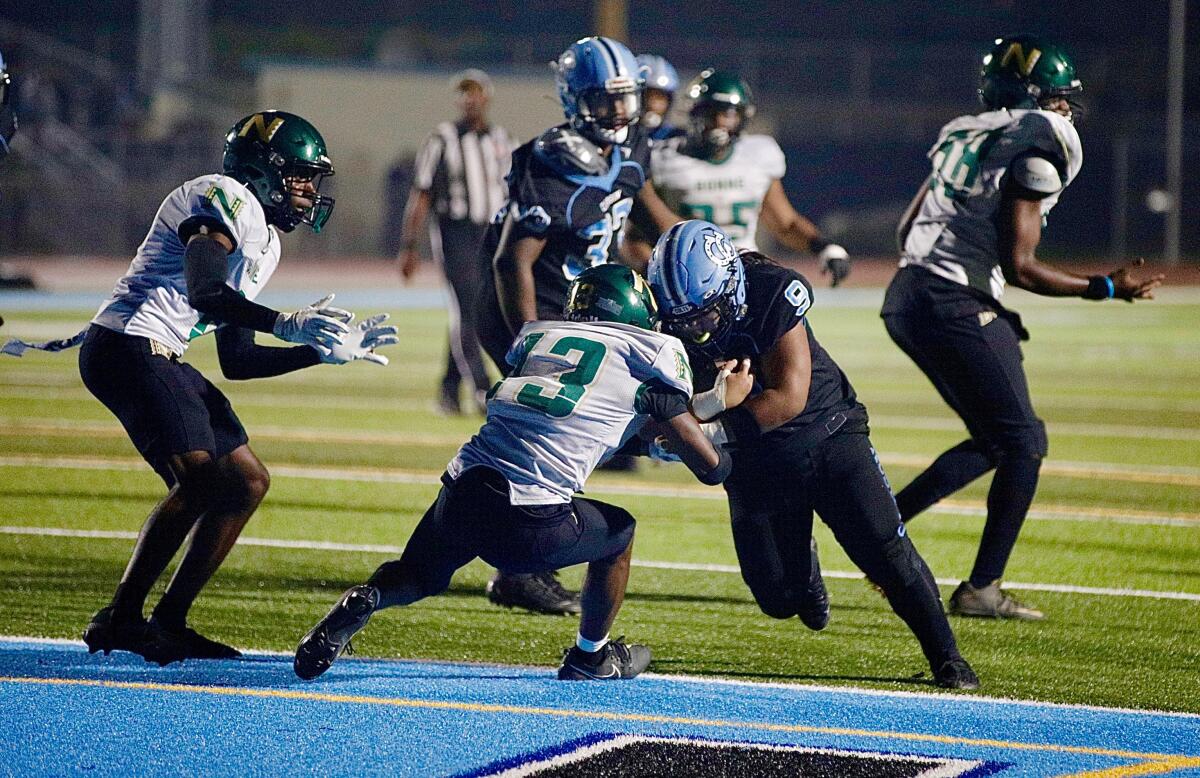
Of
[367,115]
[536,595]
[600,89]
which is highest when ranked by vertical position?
[600,89]

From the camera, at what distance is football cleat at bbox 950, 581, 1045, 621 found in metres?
5.98

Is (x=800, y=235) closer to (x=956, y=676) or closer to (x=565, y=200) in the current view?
(x=565, y=200)

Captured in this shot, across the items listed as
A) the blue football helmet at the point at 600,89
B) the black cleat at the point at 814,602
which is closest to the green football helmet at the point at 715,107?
the blue football helmet at the point at 600,89

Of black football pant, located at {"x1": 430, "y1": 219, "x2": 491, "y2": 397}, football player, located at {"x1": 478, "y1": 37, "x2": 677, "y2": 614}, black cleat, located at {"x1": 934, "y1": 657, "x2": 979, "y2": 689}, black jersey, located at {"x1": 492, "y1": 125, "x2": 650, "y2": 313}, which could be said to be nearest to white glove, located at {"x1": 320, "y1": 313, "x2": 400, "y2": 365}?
football player, located at {"x1": 478, "y1": 37, "x2": 677, "y2": 614}

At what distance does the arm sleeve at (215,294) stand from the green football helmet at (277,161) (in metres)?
0.31

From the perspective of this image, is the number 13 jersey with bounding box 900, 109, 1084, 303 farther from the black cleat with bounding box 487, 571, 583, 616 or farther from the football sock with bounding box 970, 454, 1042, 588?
the black cleat with bounding box 487, 571, 583, 616

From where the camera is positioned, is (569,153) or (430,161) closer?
(569,153)

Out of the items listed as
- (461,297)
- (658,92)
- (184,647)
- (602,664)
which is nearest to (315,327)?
(184,647)

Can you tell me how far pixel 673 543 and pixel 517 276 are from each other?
154 cm

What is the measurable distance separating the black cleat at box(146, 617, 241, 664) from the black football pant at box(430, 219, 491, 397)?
5.87m

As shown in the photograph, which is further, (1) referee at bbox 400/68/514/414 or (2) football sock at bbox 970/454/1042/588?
(1) referee at bbox 400/68/514/414

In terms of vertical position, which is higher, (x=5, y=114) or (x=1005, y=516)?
(x=5, y=114)

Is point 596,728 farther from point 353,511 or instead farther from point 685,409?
point 353,511

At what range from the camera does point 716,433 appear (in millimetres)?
4977
